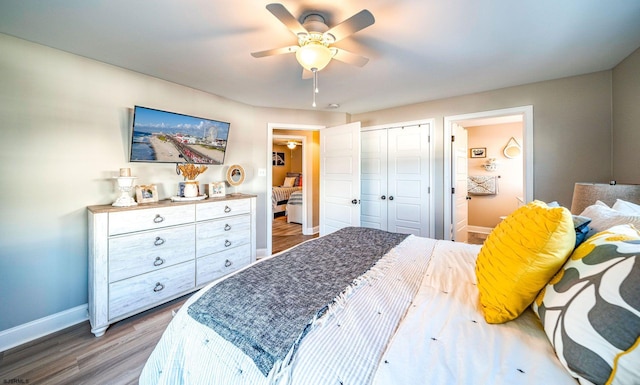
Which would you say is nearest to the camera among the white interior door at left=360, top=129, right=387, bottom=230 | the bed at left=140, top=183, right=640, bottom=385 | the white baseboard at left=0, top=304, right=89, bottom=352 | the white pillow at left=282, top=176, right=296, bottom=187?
the bed at left=140, top=183, right=640, bottom=385

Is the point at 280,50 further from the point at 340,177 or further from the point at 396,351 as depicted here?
the point at 340,177

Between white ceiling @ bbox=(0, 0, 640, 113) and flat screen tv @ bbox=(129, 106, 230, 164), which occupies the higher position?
white ceiling @ bbox=(0, 0, 640, 113)

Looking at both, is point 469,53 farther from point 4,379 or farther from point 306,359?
point 4,379

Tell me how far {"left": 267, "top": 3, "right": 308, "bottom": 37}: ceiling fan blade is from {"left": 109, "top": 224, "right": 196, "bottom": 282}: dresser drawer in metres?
1.93

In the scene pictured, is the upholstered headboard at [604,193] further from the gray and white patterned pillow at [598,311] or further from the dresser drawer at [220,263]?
the dresser drawer at [220,263]

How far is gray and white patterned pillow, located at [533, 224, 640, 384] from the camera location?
51 centimetres

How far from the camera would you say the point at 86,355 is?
5.37 ft

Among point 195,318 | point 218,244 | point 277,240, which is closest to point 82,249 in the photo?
point 218,244

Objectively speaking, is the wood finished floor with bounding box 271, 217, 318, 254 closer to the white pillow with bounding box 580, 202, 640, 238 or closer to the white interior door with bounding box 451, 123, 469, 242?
the white interior door with bounding box 451, 123, 469, 242

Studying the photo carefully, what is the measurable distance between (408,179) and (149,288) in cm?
323

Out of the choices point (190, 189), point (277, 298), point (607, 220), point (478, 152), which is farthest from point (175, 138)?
point (478, 152)

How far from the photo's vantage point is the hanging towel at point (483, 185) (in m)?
4.62

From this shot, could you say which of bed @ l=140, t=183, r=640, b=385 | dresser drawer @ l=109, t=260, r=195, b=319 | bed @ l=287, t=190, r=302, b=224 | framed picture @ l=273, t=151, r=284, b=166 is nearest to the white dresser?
dresser drawer @ l=109, t=260, r=195, b=319

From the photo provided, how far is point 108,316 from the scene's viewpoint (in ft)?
6.05
